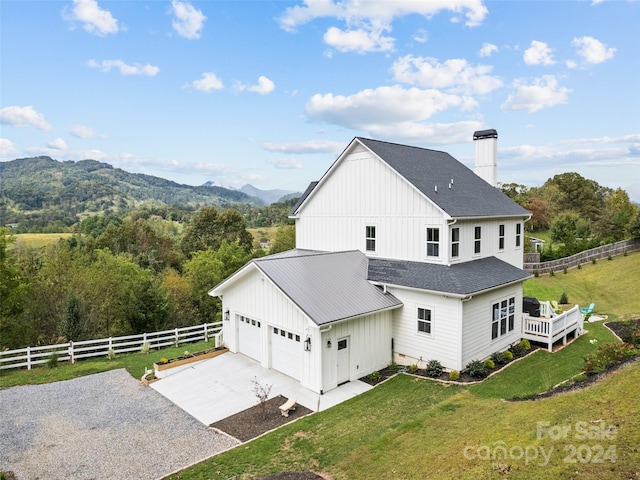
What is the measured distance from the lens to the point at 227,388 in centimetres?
1301

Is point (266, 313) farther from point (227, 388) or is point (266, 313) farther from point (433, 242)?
point (433, 242)

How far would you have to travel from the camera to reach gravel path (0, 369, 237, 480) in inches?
343

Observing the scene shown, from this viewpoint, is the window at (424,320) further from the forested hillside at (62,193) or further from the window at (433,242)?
the forested hillside at (62,193)

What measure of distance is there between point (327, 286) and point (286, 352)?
2819 millimetres

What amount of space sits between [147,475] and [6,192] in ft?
425

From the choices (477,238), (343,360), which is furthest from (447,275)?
(343,360)

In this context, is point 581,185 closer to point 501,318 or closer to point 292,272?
point 501,318

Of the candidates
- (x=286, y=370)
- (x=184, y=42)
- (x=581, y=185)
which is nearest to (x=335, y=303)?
(x=286, y=370)

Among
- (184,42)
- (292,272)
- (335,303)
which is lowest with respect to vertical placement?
(335,303)

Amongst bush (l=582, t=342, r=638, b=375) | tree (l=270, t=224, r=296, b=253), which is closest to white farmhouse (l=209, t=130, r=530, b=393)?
bush (l=582, t=342, r=638, b=375)

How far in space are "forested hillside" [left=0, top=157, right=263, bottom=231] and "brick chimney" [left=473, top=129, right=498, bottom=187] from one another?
288ft

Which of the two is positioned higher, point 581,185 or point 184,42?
point 184,42

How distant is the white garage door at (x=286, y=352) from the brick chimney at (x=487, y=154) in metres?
14.0

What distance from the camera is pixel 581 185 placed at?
6669 cm
